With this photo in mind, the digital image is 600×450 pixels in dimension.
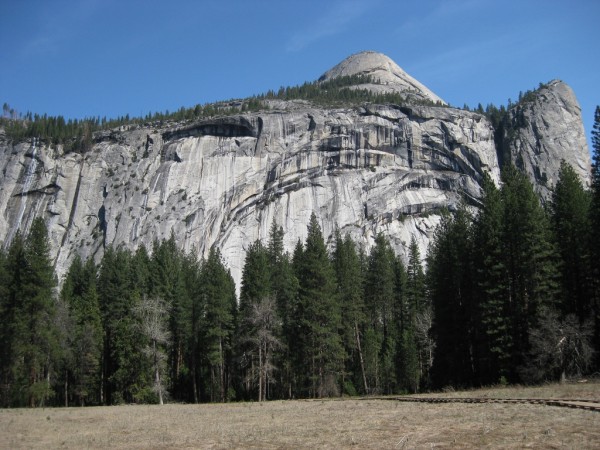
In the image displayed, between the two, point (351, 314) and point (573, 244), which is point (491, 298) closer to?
point (573, 244)

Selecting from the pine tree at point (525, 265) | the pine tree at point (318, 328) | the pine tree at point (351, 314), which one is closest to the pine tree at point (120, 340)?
the pine tree at point (318, 328)

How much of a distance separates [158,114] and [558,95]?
92334mm

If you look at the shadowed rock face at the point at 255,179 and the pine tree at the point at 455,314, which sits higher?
the shadowed rock face at the point at 255,179

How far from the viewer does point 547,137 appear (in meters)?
120

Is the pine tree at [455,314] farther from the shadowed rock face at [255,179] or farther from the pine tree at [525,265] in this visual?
the shadowed rock face at [255,179]

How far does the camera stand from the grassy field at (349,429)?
540 inches

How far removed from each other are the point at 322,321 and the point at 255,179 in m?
65.0

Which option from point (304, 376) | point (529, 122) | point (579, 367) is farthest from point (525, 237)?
point (529, 122)

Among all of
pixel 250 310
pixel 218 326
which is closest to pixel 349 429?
pixel 250 310

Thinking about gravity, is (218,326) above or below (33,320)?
below

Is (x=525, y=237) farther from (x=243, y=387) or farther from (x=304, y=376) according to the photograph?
(x=243, y=387)

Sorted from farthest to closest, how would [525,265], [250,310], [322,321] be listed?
[250,310], [322,321], [525,265]

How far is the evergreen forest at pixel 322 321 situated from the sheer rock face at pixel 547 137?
72004mm

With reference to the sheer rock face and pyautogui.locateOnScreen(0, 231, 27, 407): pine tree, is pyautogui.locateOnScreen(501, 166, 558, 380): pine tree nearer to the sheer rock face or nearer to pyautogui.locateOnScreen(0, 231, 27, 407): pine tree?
pyautogui.locateOnScreen(0, 231, 27, 407): pine tree
